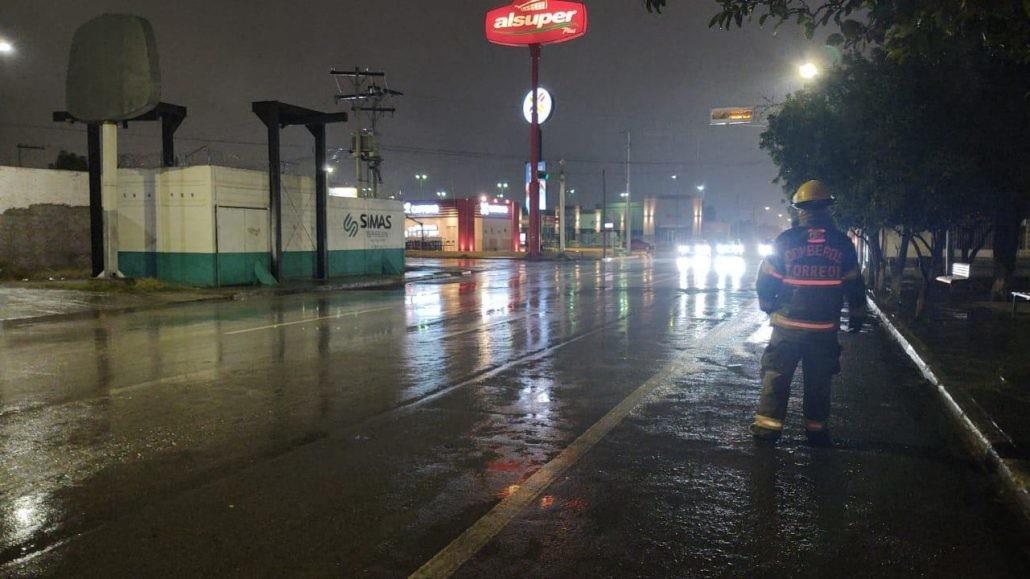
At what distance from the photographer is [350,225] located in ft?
105

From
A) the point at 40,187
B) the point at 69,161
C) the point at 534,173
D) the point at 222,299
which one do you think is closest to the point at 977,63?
the point at 222,299

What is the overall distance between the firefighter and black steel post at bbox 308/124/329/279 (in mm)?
24422

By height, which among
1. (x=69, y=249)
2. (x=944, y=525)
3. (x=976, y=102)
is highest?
(x=976, y=102)

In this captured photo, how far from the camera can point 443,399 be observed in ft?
27.0

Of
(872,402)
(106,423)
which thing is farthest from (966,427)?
(106,423)

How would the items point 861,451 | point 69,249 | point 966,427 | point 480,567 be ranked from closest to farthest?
point 480,567, point 861,451, point 966,427, point 69,249

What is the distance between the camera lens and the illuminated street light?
2191cm

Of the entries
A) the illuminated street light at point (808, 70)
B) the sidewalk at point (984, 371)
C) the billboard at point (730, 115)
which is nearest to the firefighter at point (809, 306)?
the sidewalk at point (984, 371)

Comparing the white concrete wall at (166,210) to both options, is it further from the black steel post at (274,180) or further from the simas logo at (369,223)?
the simas logo at (369,223)

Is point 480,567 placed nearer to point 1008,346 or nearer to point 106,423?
point 106,423

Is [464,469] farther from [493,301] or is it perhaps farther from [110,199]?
[110,199]

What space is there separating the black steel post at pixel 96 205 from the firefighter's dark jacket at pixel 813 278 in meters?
23.2

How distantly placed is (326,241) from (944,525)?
87.6ft

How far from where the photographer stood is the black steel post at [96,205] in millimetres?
24219
